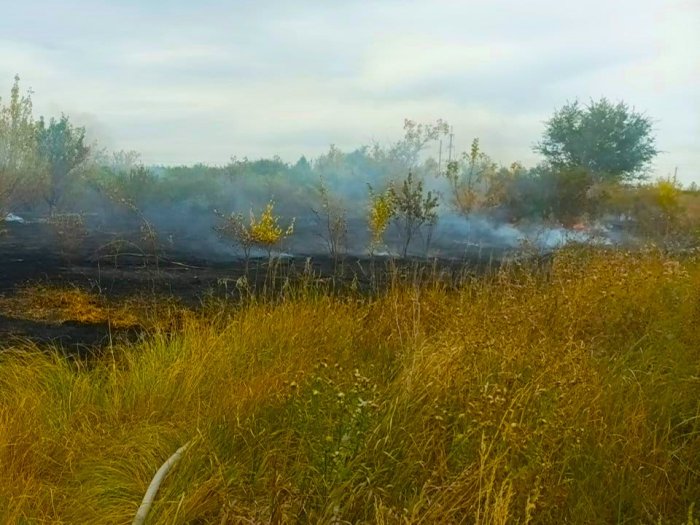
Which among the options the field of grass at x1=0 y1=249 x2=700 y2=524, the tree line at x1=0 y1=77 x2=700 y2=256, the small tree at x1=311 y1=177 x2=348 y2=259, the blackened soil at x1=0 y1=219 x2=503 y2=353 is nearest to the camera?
the field of grass at x1=0 y1=249 x2=700 y2=524

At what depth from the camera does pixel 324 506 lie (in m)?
3.09

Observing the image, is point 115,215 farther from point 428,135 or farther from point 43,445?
point 43,445

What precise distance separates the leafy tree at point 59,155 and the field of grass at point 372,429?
986 inches

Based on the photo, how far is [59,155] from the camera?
94.4ft

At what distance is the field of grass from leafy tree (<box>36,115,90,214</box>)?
986 inches

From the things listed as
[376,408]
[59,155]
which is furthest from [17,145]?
[376,408]

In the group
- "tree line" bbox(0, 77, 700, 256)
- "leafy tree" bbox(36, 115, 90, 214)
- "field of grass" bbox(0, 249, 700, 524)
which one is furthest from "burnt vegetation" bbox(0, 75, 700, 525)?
"leafy tree" bbox(36, 115, 90, 214)

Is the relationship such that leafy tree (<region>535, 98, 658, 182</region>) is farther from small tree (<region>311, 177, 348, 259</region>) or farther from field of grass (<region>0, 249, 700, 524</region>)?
field of grass (<region>0, 249, 700, 524</region>)

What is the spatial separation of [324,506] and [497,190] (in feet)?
79.9

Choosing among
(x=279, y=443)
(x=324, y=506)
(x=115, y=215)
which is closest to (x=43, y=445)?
(x=279, y=443)

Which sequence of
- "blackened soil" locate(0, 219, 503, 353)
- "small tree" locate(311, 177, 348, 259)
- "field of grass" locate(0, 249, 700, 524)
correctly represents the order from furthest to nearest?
1. "small tree" locate(311, 177, 348, 259)
2. "blackened soil" locate(0, 219, 503, 353)
3. "field of grass" locate(0, 249, 700, 524)

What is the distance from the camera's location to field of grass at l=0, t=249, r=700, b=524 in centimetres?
314

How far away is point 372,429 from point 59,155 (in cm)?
2826

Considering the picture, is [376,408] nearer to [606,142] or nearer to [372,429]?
[372,429]
